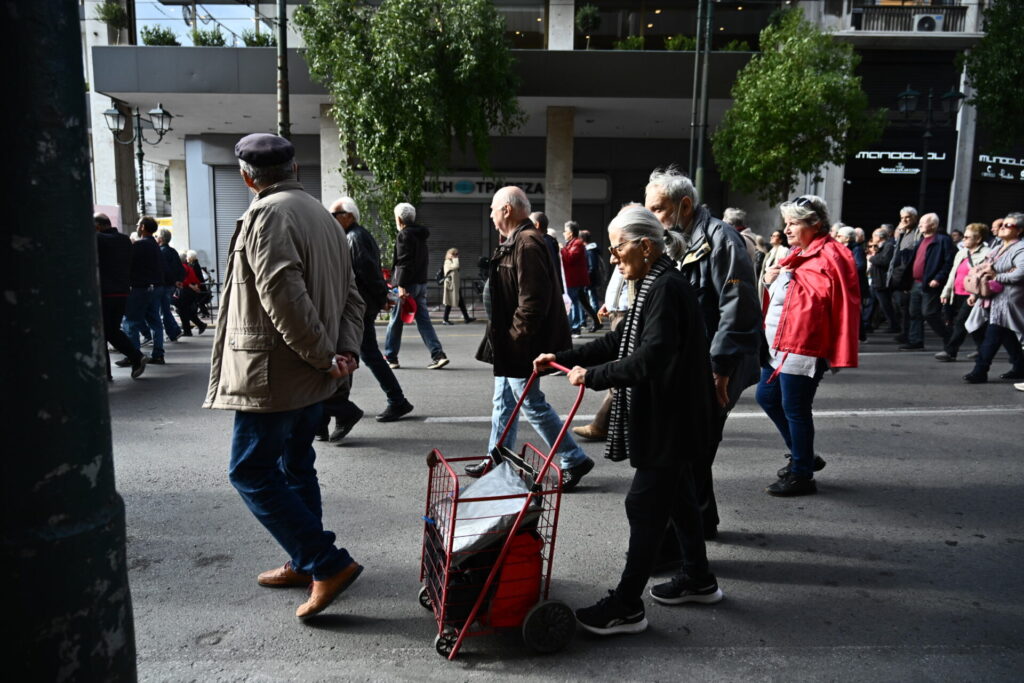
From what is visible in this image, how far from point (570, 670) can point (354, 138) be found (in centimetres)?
1457

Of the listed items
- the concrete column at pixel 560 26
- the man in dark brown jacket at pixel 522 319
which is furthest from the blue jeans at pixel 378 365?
the concrete column at pixel 560 26

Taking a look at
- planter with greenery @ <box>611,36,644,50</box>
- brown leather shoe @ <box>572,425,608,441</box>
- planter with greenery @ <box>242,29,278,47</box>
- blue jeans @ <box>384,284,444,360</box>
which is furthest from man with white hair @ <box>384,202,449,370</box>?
planter with greenery @ <box>611,36,644,50</box>

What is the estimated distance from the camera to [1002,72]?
50.5ft

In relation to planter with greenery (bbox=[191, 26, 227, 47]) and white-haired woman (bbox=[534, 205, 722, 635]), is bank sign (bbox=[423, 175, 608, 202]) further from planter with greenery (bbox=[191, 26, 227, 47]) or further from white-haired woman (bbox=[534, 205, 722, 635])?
Result: white-haired woman (bbox=[534, 205, 722, 635])

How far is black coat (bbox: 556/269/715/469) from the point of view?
3049 millimetres

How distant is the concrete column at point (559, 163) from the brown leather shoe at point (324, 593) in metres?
17.5

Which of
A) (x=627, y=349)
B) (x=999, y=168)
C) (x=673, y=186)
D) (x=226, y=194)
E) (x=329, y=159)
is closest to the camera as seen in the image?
(x=627, y=349)

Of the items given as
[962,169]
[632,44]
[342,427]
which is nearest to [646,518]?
[342,427]

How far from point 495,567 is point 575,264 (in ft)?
34.9

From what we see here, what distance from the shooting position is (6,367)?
1.52 m

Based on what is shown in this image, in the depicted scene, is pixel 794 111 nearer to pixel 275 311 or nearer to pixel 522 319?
pixel 522 319

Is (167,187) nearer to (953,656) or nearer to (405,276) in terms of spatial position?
(405,276)

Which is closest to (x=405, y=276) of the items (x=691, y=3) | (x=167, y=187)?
(x=691, y=3)

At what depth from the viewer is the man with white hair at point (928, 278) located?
1088 centimetres
